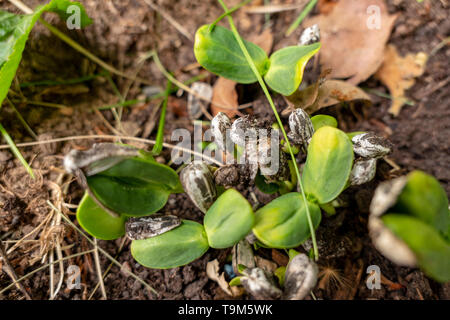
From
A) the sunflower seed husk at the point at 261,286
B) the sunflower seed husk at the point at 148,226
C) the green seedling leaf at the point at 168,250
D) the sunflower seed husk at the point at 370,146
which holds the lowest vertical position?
the sunflower seed husk at the point at 261,286

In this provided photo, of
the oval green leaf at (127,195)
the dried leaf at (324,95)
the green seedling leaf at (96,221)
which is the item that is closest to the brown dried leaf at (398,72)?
the dried leaf at (324,95)

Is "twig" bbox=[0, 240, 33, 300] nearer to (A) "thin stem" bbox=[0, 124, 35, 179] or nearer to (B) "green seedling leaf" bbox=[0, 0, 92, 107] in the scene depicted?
(A) "thin stem" bbox=[0, 124, 35, 179]

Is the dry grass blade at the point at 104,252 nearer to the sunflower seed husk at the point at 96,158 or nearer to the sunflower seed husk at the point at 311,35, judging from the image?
the sunflower seed husk at the point at 96,158

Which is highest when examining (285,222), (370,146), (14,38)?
(14,38)

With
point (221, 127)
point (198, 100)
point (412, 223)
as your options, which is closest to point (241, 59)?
point (221, 127)

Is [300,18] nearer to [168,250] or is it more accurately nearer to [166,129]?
[166,129]

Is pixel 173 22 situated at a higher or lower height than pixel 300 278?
higher
